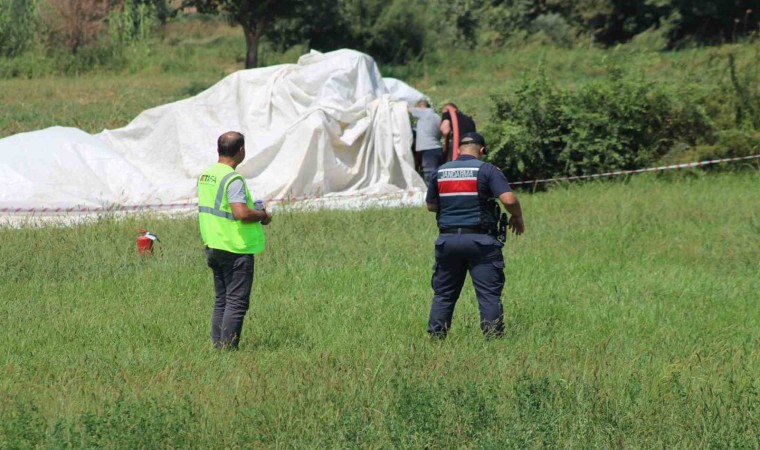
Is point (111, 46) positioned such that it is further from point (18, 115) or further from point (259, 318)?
point (259, 318)

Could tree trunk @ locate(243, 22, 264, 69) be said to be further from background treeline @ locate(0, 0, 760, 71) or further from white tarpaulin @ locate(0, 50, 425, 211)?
white tarpaulin @ locate(0, 50, 425, 211)

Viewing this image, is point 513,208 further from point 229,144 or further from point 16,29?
point 16,29

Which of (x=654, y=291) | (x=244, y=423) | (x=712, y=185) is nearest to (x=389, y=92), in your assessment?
(x=712, y=185)

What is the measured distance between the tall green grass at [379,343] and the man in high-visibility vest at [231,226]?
35 cm

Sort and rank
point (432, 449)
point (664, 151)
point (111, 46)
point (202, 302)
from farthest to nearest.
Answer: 1. point (111, 46)
2. point (664, 151)
3. point (202, 302)
4. point (432, 449)

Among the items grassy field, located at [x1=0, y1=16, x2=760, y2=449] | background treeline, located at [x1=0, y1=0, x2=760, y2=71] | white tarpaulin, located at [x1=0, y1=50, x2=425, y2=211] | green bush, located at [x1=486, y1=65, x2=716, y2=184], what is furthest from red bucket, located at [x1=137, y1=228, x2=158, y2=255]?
background treeline, located at [x1=0, y1=0, x2=760, y2=71]

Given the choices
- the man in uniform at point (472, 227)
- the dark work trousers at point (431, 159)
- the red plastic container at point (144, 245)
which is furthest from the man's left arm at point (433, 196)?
the dark work trousers at point (431, 159)

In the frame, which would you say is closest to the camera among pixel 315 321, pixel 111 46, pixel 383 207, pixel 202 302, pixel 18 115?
pixel 315 321

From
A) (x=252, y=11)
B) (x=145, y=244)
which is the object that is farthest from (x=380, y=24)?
(x=145, y=244)

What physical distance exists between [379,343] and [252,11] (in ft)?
76.8

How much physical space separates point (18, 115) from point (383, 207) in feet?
39.6

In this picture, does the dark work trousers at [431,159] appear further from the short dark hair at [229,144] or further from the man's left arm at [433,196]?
the short dark hair at [229,144]

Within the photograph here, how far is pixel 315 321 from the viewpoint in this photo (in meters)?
8.96

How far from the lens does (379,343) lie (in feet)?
26.7
